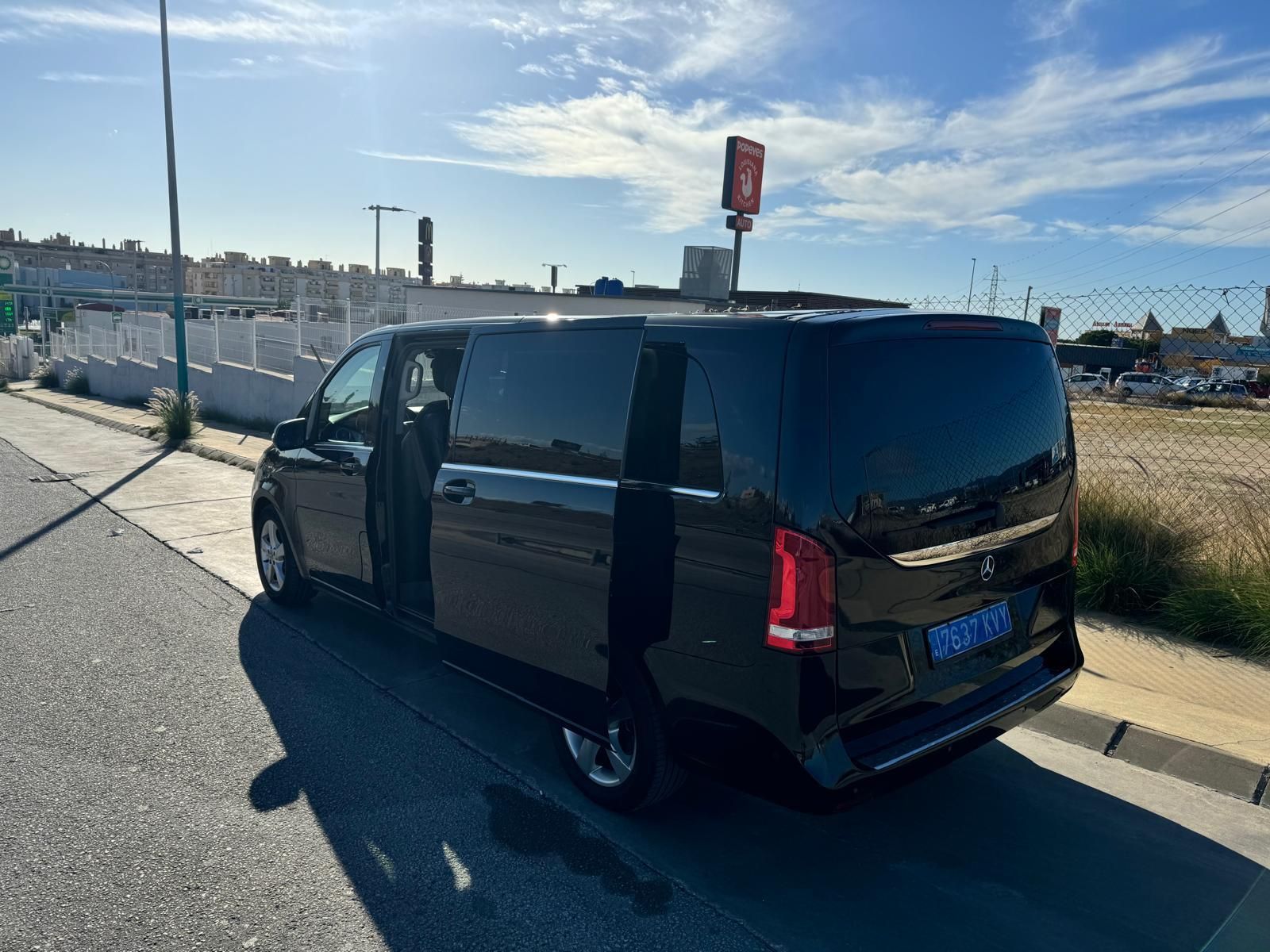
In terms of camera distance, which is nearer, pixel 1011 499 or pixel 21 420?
pixel 1011 499

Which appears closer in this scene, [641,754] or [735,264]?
[641,754]

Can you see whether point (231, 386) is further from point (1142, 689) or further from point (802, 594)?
point (802, 594)

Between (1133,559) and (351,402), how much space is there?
5196mm

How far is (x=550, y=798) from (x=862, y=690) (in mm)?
1515

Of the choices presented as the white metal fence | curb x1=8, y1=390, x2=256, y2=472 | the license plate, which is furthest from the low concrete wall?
the license plate

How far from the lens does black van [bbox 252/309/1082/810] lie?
2.79 meters

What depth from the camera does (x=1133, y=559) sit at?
5.96m

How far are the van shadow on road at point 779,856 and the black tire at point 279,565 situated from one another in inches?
76.2

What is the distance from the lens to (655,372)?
10.7 feet

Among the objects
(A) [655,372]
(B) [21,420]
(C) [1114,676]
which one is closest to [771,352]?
(A) [655,372]

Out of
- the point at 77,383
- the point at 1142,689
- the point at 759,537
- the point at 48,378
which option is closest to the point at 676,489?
the point at 759,537

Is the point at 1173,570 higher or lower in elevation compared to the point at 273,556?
higher

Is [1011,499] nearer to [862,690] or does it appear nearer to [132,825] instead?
[862,690]

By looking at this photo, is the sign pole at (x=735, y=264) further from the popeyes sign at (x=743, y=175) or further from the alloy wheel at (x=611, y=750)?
the alloy wheel at (x=611, y=750)
